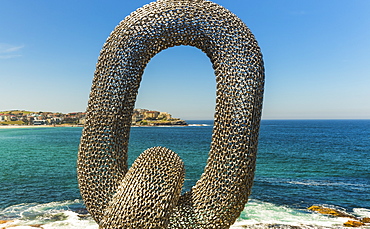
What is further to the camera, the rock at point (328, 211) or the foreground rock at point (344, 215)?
the rock at point (328, 211)

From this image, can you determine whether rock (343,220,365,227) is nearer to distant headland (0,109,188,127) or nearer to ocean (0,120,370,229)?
ocean (0,120,370,229)

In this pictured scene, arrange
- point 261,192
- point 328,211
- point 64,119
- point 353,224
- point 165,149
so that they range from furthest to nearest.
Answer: point 64,119 → point 261,192 → point 328,211 → point 353,224 → point 165,149

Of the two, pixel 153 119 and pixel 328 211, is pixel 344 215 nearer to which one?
pixel 328 211

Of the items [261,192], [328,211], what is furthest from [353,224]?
[261,192]

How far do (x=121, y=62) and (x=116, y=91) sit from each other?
15.9 inches

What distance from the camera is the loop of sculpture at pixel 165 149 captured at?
3.84 meters

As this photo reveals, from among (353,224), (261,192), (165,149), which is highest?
(165,149)

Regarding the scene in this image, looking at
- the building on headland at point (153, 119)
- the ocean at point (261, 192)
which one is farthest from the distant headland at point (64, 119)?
the ocean at point (261, 192)

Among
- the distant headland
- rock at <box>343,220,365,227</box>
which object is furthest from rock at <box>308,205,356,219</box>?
the distant headland

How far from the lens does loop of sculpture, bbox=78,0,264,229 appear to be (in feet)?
12.6

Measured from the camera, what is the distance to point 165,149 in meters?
4.15

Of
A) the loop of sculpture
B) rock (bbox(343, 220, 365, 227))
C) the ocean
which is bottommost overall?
the ocean

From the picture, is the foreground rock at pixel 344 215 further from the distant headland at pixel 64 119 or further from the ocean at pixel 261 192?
the distant headland at pixel 64 119

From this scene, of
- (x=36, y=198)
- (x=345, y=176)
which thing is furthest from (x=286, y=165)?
(x=36, y=198)
